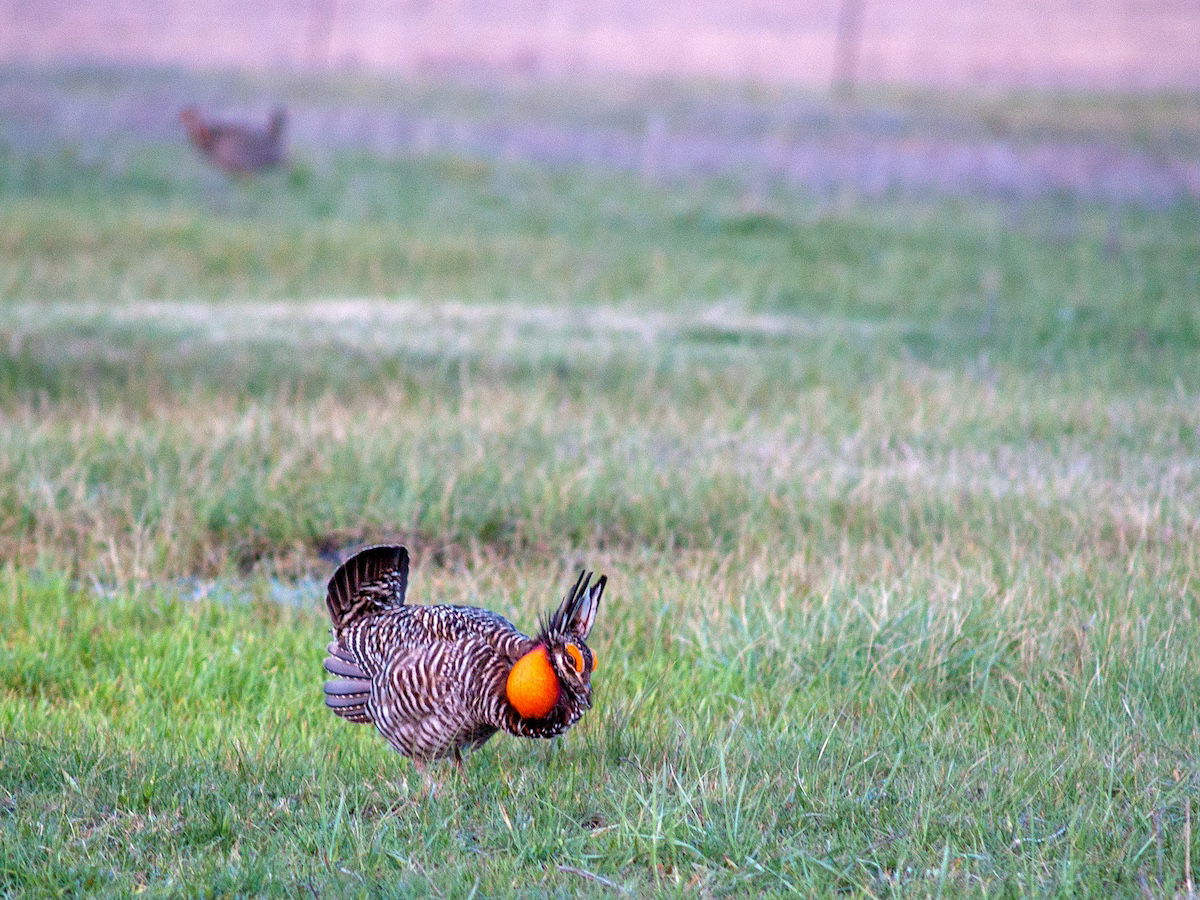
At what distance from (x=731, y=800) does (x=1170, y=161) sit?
2530cm

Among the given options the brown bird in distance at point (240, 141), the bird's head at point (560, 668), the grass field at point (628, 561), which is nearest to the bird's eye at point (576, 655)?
the bird's head at point (560, 668)

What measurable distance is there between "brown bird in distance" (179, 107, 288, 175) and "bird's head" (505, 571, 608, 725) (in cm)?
1773

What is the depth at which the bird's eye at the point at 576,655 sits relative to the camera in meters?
3.75

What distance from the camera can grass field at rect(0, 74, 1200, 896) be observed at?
12.2 ft

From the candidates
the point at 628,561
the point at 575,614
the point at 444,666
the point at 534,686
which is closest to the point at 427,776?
the point at 444,666

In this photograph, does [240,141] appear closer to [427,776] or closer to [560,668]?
[427,776]

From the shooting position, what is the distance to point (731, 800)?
383cm

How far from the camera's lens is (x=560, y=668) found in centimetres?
374

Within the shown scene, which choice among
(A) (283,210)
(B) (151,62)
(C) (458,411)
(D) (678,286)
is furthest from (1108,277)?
(B) (151,62)

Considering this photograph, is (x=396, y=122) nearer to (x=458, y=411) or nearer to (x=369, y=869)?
(x=458, y=411)

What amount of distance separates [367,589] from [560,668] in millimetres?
971

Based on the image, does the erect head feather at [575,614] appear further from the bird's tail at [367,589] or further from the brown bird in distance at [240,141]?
the brown bird in distance at [240,141]

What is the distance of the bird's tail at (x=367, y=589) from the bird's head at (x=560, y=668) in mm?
789

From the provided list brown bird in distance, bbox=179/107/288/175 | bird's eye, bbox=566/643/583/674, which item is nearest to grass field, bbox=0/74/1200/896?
bird's eye, bbox=566/643/583/674
